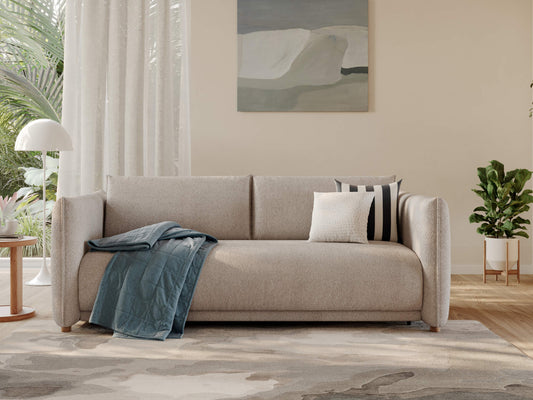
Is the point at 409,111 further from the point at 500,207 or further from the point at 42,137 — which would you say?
the point at 42,137

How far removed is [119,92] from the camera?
15.8 feet

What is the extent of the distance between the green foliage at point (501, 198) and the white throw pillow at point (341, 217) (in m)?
1.38

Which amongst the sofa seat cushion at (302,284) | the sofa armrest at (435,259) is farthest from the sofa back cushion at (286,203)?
the sofa armrest at (435,259)

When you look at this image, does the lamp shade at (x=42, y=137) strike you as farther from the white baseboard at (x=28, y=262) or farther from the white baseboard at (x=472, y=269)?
the white baseboard at (x=472, y=269)

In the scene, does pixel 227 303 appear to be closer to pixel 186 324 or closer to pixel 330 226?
pixel 186 324

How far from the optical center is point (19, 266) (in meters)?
3.38

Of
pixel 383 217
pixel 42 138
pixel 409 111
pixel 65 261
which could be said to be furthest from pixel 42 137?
pixel 409 111

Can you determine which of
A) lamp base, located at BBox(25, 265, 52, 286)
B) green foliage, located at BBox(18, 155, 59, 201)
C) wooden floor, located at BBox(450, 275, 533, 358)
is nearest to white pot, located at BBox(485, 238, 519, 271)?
wooden floor, located at BBox(450, 275, 533, 358)

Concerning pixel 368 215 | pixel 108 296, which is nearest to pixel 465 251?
pixel 368 215

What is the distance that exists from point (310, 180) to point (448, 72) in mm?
1771

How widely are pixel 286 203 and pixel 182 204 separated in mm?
632

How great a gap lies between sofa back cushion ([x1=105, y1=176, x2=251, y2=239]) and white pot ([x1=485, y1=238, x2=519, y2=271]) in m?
1.91

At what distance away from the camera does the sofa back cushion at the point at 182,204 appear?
3.69 meters

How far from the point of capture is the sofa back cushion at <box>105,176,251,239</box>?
3.69 m
